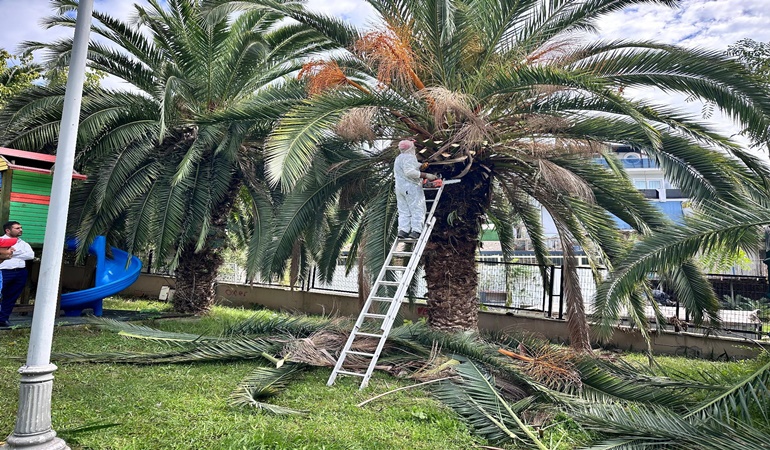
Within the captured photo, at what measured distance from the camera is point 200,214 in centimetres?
1102

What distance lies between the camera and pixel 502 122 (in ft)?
26.3

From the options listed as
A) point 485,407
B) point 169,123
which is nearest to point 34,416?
point 485,407

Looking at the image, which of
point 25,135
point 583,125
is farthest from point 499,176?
point 25,135

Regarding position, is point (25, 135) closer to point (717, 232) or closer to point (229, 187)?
point (229, 187)

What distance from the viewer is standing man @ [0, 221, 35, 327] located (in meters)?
8.50

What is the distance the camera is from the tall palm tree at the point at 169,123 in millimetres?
10359

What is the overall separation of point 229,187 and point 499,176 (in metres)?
6.15

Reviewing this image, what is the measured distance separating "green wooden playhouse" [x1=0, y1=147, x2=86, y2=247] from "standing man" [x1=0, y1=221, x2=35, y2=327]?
1.52 feet

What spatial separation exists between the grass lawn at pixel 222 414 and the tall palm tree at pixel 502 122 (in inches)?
89.9

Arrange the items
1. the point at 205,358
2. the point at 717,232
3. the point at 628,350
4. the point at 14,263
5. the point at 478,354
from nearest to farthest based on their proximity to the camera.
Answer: the point at 717,232
the point at 478,354
the point at 205,358
the point at 14,263
the point at 628,350

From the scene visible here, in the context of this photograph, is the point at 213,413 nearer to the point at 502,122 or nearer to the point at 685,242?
the point at 685,242

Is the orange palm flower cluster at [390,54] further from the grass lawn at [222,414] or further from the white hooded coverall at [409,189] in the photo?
the grass lawn at [222,414]

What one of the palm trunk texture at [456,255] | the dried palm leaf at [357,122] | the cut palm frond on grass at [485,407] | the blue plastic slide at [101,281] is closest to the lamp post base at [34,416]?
the cut palm frond on grass at [485,407]

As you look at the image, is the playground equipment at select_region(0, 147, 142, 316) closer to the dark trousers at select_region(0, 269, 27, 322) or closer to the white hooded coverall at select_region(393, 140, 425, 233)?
the dark trousers at select_region(0, 269, 27, 322)
